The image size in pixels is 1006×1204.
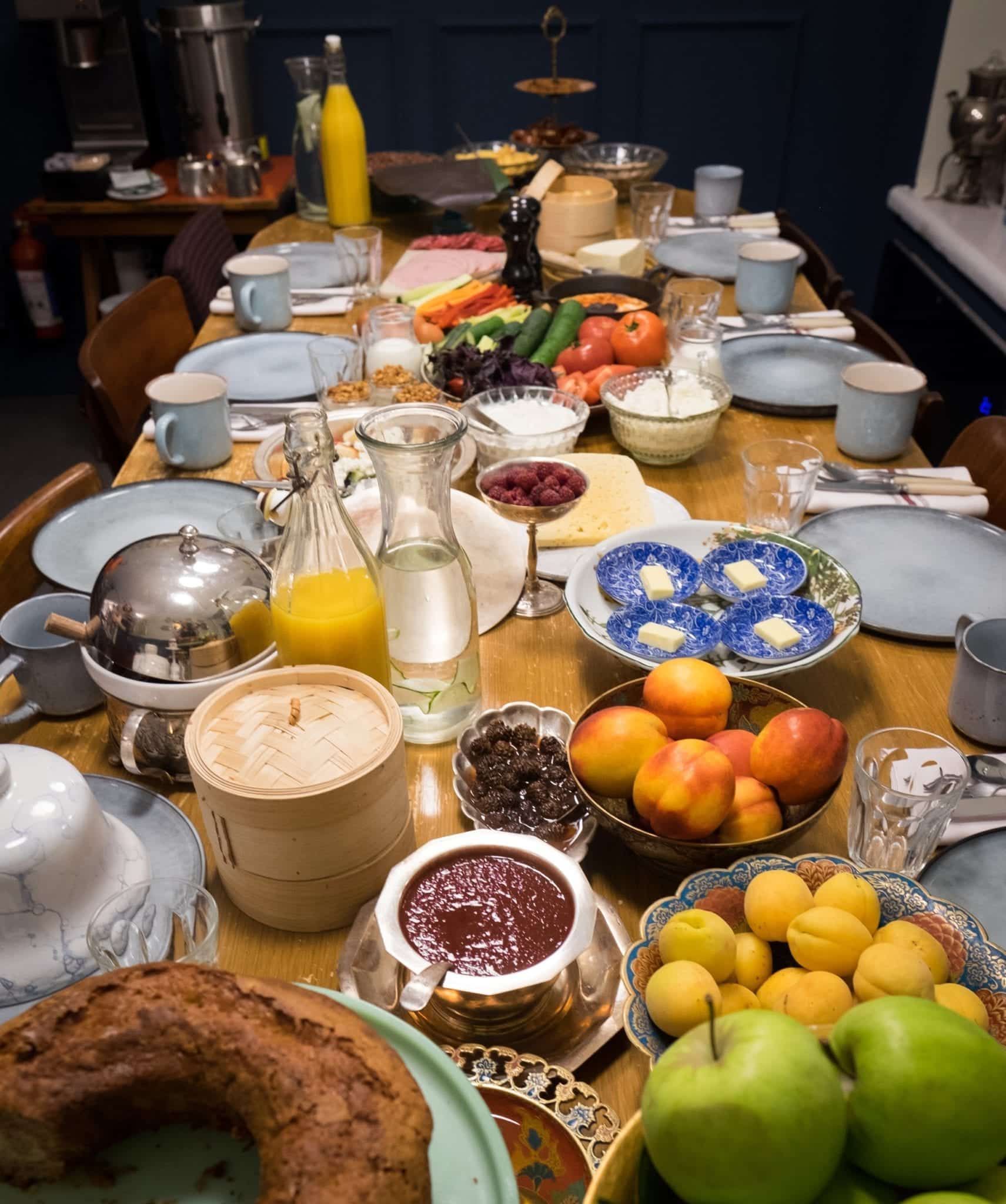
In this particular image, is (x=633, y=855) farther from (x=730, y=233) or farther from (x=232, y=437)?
(x=730, y=233)

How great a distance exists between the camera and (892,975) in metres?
0.68

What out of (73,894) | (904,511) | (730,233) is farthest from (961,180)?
(73,894)

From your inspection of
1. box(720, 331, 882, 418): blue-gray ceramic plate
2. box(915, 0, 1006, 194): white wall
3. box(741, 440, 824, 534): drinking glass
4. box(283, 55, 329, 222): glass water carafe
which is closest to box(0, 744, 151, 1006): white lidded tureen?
box(741, 440, 824, 534): drinking glass

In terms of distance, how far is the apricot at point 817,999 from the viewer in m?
0.69

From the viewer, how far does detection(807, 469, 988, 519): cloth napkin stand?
4.82 feet

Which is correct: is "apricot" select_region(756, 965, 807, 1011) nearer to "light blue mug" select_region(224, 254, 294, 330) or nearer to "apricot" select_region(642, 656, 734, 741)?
"apricot" select_region(642, 656, 734, 741)

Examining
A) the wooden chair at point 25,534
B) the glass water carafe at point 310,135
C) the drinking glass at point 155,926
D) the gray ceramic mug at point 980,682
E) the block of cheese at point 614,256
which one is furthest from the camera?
the glass water carafe at point 310,135

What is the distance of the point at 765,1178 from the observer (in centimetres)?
47

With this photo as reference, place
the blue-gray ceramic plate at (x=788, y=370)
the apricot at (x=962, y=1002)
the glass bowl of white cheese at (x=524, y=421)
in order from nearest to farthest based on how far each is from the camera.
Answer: the apricot at (x=962, y=1002)
the glass bowl of white cheese at (x=524, y=421)
the blue-gray ceramic plate at (x=788, y=370)

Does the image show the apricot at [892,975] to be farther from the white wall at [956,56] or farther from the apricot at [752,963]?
the white wall at [956,56]

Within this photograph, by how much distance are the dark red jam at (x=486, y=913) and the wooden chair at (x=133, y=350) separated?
1.37 metres

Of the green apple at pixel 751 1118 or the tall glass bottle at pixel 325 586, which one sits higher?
the green apple at pixel 751 1118

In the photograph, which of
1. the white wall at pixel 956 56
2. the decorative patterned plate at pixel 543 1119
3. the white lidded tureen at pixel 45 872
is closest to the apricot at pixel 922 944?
the decorative patterned plate at pixel 543 1119

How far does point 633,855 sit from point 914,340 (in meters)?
3.28
